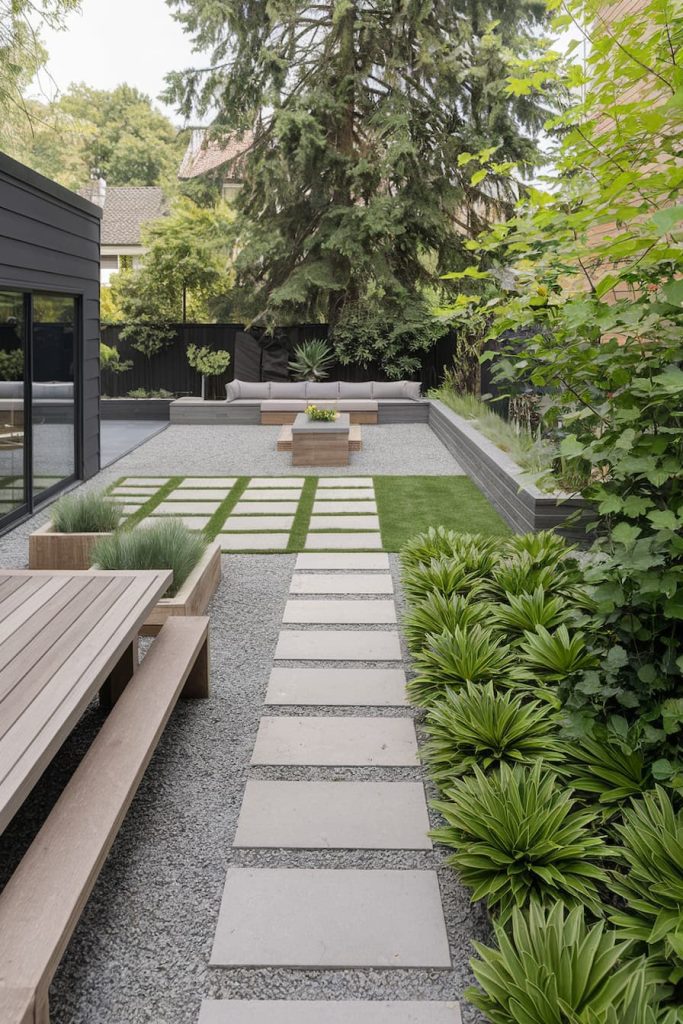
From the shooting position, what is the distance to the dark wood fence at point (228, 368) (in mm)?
18453

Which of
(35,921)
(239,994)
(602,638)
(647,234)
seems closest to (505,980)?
(239,994)

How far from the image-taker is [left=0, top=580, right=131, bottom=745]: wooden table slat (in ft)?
8.64

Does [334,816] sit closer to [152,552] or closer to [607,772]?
[607,772]

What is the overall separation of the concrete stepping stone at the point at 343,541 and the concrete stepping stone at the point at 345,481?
95.3 inches

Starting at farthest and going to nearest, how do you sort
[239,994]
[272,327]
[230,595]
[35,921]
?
[272,327] < [230,595] < [239,994] < [35,921]

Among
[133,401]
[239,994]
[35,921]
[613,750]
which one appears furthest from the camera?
[133,401]

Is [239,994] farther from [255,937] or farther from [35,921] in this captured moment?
[35,921]

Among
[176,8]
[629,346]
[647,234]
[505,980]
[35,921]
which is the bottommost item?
[505,980]

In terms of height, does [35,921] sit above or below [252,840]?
above

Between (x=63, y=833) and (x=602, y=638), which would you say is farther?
(x=602, y=638)

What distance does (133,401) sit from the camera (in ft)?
56.4

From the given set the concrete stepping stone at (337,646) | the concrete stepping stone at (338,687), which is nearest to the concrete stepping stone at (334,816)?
the concrete stepping stone at (338,687)

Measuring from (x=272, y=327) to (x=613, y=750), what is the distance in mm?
16077

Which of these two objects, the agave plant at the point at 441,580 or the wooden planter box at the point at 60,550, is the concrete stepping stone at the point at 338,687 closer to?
the agave plant at the point at 441,580
